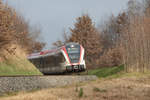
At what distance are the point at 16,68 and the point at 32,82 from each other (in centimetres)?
618

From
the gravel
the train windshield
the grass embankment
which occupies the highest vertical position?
the train windshield

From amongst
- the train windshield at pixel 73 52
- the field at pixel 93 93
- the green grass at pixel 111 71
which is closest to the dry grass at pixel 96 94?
the field at pixel 93 93

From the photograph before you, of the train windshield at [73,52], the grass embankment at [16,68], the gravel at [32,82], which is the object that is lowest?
the gravel at [32,82]

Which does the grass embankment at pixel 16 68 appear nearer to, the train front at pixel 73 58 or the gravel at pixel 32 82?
the train front at pixel 73 58

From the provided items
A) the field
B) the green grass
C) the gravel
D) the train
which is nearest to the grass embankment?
the train

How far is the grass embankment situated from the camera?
67.5ft

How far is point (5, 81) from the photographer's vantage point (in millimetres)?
14461

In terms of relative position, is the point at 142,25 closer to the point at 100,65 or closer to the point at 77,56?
the point at 77,56

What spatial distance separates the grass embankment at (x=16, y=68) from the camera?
20562 millimetres

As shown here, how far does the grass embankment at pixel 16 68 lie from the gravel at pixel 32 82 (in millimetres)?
4693

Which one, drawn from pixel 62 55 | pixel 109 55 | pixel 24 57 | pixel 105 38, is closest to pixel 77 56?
pixel 62 55

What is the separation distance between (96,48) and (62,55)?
24.1 m

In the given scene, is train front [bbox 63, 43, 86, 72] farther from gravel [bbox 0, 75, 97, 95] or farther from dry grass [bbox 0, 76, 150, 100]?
dry grass [bbox 0, 76, 150, 100]

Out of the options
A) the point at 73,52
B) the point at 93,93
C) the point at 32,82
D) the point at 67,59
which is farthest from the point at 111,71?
the point at 93,93
